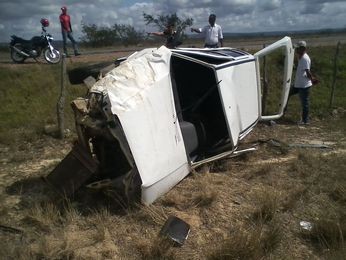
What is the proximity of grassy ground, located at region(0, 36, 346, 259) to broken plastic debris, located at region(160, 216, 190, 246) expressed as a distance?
0.08m

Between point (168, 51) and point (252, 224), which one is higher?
point (168, 51)

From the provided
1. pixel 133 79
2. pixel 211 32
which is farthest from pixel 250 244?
pixel 211 32

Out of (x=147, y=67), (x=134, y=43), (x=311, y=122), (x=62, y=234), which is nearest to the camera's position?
(x=62, y=234)

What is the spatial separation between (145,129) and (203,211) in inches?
49.0

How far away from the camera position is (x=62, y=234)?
4.88 meters

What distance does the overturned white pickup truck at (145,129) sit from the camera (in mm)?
5211

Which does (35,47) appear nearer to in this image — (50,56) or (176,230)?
(50,56)

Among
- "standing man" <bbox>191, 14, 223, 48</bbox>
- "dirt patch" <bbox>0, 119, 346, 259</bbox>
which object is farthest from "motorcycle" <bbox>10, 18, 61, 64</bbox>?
"dirt patch" <bbox>0, 119, 346, 259</bbox>

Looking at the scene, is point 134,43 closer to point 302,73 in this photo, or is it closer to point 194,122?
point 302,73

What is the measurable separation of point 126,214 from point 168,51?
2.38 metres

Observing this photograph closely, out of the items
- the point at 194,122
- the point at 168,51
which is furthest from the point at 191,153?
the point at 168,51

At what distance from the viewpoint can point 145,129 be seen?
17.4 feet

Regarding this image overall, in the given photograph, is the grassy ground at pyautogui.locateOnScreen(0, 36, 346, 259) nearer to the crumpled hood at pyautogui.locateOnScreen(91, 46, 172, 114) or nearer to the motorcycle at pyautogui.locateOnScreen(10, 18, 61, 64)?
the crumpled hood at pyautogui.locateOnScreen(91, 46, 172, 114)

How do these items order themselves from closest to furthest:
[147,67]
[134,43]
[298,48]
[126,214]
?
1. [126,214]
2. [147,67]
3. [298,48]
4. [134,43]
